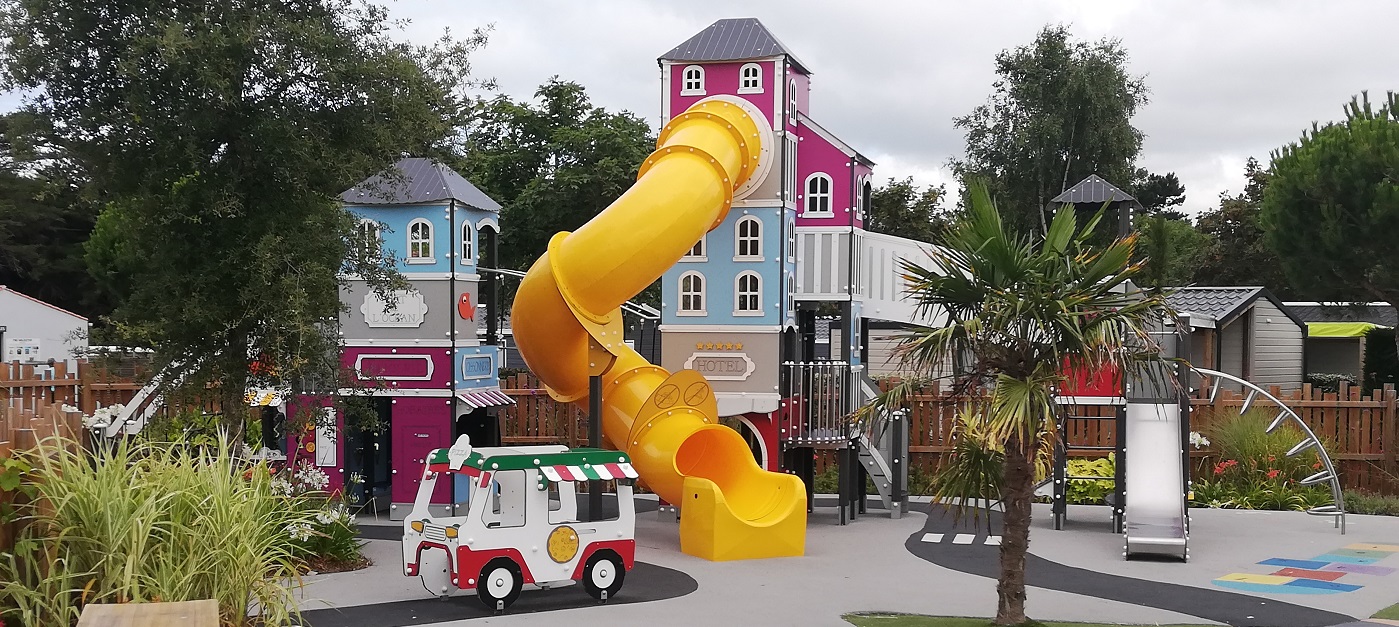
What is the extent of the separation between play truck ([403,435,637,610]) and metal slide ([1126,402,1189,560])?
565 cm

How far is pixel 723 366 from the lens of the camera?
15312 mm

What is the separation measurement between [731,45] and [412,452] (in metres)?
6.39

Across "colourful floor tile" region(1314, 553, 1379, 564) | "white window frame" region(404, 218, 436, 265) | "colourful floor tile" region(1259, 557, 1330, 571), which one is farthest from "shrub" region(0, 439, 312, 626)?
"colourful floor tile" region(1314, 553, 1379, 564)

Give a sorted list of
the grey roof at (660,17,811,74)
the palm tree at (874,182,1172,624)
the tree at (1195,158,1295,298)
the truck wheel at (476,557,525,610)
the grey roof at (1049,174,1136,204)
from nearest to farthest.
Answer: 1. the palm tree at (874,182,1172,624)
2. the truck wheel at (476,557,525,610)
3. the grey roof at (660,17,811,74)
4. the grey roof at (1049,174,1136,204)
5. the tree at (1195,158,1295,298)

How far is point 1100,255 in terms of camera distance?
28.4 feet

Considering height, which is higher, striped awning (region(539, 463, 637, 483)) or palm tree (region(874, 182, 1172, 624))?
palm tree (region(874, 182, 1172, 624))

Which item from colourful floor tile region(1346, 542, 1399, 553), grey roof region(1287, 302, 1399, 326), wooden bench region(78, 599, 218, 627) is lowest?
colourful floor tile region(1346, 542, 1399, 553)

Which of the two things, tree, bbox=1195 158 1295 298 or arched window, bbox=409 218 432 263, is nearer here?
arched window, bbox=409 218 432 263

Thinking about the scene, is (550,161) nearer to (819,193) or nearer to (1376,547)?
(819,193)

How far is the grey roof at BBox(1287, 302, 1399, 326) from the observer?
116 feet

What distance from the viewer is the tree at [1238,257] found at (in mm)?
40750

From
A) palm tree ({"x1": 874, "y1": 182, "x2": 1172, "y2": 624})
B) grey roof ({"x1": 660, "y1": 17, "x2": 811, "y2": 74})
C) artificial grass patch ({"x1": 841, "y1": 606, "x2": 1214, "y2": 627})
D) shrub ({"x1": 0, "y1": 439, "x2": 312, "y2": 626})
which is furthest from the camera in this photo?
grey roof ({"x1": 660, "y1": 17, "x2": 811, "y2": 74})

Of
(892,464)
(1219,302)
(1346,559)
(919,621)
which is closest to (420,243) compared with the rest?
(892,464)

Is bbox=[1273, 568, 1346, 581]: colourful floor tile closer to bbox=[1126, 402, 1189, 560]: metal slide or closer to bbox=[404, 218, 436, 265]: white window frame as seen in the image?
bbox=[1126, 402, 1189, 560]: metal slide
